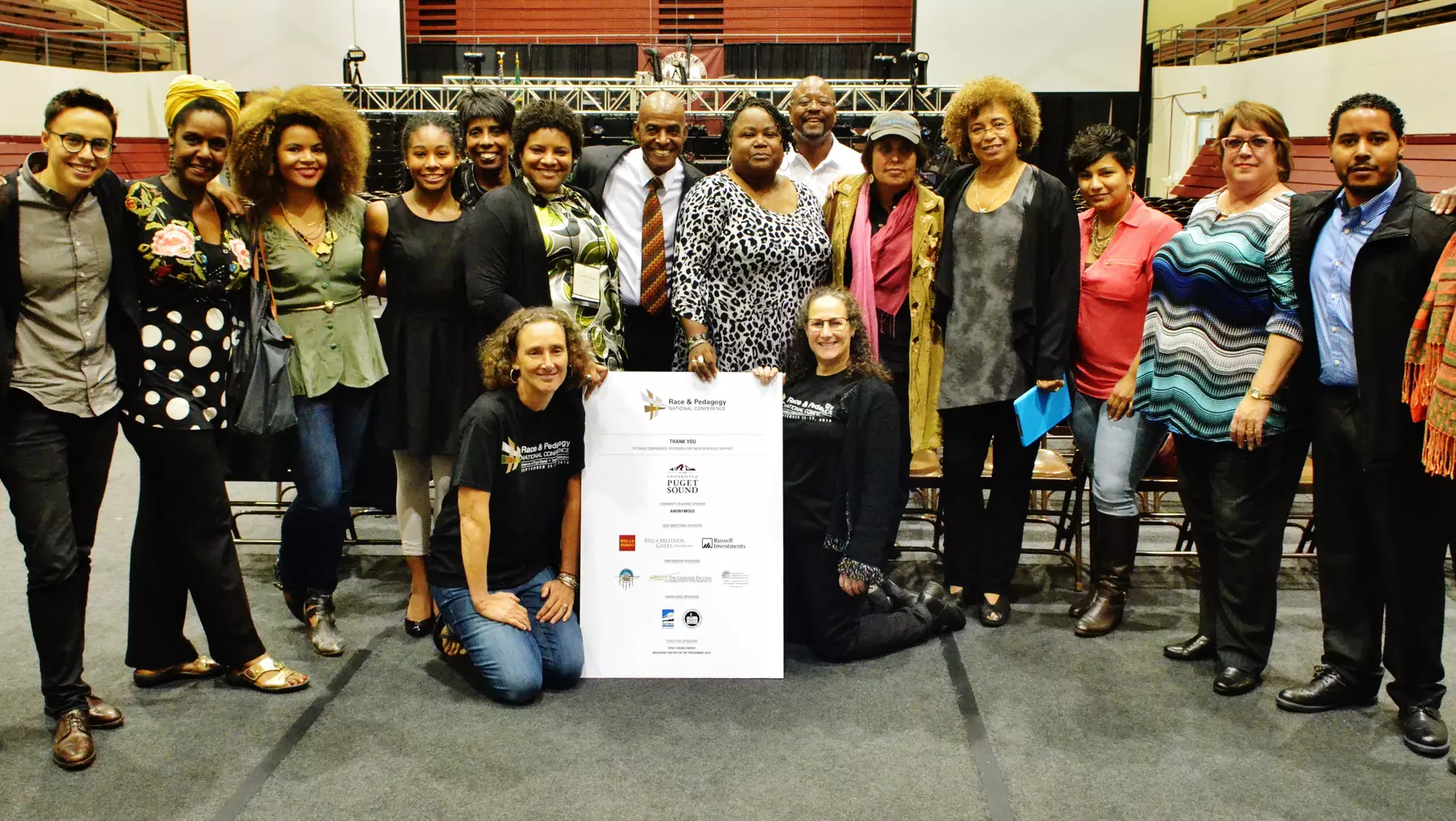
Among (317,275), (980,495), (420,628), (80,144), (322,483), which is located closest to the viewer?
(80,144)

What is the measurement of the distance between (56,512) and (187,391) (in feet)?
1.34

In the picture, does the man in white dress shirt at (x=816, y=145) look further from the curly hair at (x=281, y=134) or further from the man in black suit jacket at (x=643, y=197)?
the curly hair at (x=281, y=134)

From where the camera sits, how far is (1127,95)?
34.8ft

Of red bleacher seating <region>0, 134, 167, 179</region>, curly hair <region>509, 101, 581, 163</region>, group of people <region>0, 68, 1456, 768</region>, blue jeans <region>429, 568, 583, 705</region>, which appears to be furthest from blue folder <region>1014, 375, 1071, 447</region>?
red bleacher seating <region>0, 134, 167, 179</region>

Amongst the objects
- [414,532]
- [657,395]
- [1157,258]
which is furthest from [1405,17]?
[414,532]

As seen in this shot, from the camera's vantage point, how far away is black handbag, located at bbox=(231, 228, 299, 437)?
112 inches

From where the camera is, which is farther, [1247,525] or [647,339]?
[647,339]

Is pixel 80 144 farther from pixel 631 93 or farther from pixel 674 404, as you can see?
pixel 631 93

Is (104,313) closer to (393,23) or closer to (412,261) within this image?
(412,261)

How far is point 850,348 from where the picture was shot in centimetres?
319

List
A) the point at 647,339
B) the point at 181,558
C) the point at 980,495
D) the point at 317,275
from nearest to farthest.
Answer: the point at 181,558 → the point at 317,275 → the point at 980,495 → the point at 647,339

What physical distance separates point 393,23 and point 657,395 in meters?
9.53

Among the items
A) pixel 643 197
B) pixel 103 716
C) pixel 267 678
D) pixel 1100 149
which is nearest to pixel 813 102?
pixel 643 197

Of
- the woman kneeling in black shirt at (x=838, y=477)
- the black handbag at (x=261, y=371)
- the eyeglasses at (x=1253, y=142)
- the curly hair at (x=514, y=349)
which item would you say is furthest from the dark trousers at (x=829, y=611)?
the eyeglasses at (x=1253, y=142)
